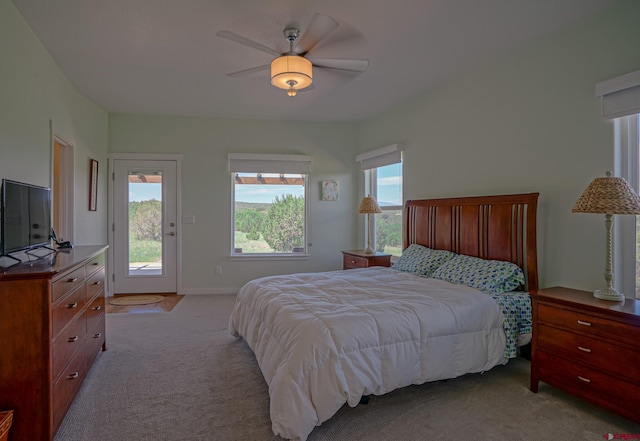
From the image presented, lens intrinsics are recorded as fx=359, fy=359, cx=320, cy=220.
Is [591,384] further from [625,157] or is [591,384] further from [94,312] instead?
[94,312]

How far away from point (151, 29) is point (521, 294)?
344 cm

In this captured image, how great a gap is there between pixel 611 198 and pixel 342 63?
1.99 m

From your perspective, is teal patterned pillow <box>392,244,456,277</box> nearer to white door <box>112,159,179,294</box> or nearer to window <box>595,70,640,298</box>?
window <box>595,70,640,298</box>

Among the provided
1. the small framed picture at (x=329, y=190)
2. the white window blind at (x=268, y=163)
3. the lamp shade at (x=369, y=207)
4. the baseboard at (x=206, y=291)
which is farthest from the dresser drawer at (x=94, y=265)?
the small framed picture at (x=329, y=190)

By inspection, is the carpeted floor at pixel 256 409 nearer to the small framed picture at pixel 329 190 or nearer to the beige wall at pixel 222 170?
the beige wall at pixel 222 170

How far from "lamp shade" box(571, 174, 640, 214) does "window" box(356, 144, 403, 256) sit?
8.54ft

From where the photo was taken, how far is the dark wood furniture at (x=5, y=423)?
5.26 feet

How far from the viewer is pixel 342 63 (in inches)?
109

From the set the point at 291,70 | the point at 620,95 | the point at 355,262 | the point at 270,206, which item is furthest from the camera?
the point at 270,206

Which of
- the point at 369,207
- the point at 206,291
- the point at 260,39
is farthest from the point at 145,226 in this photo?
the point at 260,39

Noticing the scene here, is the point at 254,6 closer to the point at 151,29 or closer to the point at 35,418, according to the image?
the point at 151,29

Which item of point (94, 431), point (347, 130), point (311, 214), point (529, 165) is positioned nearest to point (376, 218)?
point (311, 214)

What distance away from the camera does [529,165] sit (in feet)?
9.87

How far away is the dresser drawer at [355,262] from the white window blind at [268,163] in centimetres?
→ 153
